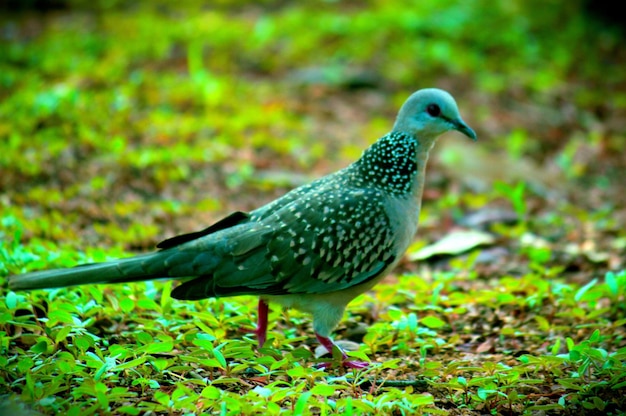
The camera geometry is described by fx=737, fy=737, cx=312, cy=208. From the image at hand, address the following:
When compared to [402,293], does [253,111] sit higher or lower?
higher

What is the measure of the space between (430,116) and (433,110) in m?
0.04

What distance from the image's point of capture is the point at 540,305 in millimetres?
5203

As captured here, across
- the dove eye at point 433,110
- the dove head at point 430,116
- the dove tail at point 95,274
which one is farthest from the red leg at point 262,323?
the dove eye at point 433,110

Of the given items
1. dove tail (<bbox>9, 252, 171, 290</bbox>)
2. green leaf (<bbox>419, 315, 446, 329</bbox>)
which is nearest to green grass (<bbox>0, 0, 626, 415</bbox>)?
green leaf (<bbox>419, 315, 446, 329</bbox>)

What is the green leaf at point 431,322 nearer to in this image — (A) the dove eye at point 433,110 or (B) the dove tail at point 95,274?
(A) the dove eye at point 433,110

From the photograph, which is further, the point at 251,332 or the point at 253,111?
the point at 253,111

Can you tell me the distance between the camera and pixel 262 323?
461 cm

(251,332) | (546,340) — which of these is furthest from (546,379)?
(251,332)

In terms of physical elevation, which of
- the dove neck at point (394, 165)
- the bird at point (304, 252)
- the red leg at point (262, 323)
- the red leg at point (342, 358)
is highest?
the dove neck at point (394, 165)

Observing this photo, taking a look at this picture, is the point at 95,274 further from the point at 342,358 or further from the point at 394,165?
the point at 394,165

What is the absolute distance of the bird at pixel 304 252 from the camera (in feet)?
14.1

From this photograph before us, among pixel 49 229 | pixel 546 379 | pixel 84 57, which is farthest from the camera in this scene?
pixel 84 57

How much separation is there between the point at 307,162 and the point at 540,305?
3.79 metres

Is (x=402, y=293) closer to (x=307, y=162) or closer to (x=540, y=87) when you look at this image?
(x=307, y=162)
